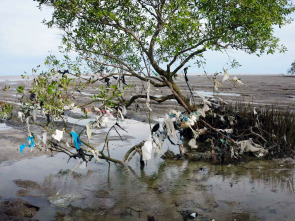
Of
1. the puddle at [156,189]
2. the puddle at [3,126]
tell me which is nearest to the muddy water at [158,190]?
the puddle at [156,189]

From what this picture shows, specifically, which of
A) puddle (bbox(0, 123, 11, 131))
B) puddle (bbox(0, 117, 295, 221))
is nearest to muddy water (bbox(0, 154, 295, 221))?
puddle (bbox(0, 117, 295, 221))

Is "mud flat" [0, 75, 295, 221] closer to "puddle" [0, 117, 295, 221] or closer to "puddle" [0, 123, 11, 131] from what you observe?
"puddle" [0, 117, 295, 221]

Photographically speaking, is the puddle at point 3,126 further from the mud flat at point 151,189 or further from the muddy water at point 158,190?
the muddy water at point 158,190

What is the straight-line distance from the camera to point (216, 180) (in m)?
6.01

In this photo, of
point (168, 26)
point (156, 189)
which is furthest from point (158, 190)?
point (168, 26)

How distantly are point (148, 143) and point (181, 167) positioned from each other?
2359mm

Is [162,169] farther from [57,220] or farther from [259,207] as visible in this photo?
[57,220]

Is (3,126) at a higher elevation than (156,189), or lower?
higher

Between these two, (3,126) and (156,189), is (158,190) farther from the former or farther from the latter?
(3,126)

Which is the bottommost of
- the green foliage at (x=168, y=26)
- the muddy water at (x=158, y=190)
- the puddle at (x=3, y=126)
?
the muddy water at (x=158, y=190)

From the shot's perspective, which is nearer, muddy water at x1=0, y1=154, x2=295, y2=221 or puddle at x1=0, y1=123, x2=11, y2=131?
muddy water at x1=0, y1=154, x2=295, y2=221

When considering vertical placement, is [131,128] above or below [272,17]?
below

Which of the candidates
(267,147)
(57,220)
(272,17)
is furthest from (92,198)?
(272,17)

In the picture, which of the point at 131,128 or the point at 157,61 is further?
the point at 131,128
